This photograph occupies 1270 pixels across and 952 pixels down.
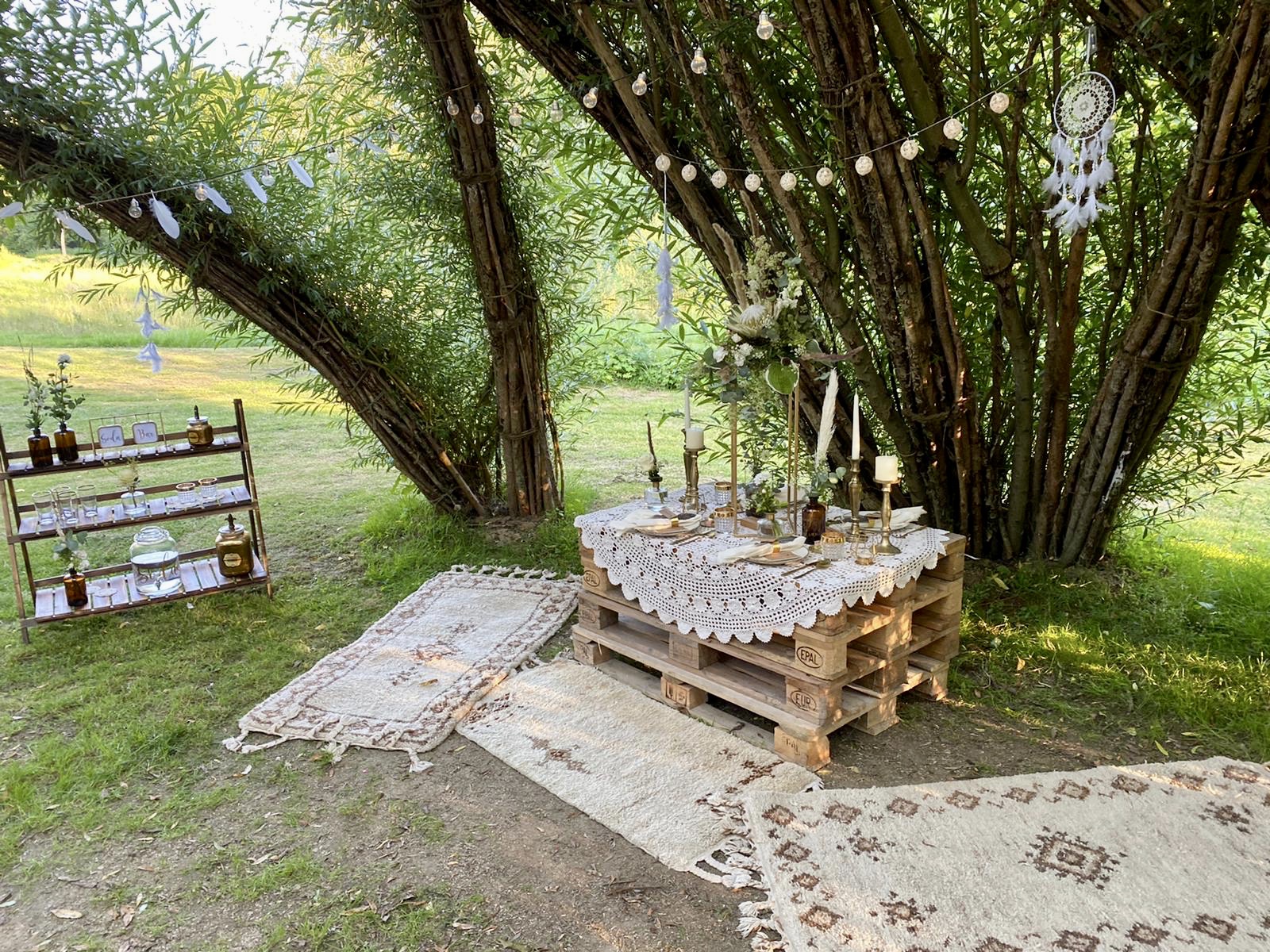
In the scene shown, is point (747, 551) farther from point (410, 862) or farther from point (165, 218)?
point (165, 218)

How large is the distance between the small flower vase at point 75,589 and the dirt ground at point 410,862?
1.21 m

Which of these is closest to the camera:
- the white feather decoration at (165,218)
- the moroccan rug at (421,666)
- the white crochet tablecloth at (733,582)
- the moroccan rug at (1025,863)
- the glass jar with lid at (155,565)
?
the moroccan rug at (1025,863)

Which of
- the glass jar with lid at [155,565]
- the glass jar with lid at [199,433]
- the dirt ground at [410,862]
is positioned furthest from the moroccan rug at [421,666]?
the glass jar with lid at [199,433]

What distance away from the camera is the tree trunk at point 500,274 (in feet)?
11.0

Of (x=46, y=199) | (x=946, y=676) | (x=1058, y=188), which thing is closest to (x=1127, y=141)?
(x=1058, y=188)

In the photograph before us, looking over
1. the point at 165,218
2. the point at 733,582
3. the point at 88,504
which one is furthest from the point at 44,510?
the point at 733,582

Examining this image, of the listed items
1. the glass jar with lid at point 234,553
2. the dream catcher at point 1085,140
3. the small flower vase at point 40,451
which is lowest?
the glass jar with lid at point 234,553

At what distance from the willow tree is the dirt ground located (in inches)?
43.0

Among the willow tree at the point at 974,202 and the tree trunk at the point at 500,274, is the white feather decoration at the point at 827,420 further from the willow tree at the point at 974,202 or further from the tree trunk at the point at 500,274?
the tree trunk at the point at 500,274

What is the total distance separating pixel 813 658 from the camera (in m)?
2.14

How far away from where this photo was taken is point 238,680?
9.36ft

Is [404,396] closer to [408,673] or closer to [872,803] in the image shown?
[408,673]

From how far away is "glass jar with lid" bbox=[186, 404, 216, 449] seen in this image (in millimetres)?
3311

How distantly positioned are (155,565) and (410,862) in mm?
2025
